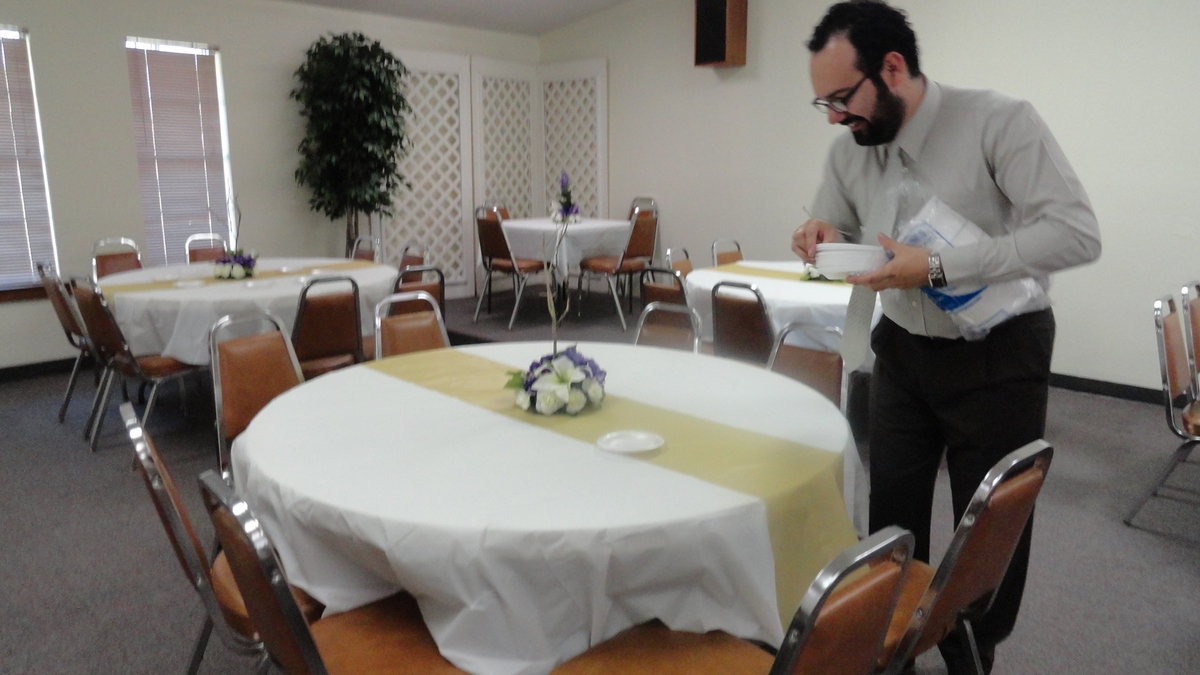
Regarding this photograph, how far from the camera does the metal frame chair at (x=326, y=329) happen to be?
9.29 ft

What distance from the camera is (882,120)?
4.57 ft

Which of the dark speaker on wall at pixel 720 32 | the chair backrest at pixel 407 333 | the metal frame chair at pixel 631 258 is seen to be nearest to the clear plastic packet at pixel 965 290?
the chair backrest at pixel 407 333

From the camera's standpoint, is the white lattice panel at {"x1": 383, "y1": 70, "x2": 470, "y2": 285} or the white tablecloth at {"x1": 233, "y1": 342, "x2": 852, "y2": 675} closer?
the white tablecloth at {"x1": 233, "y1": 342, "x2": 852, "y2": 675}

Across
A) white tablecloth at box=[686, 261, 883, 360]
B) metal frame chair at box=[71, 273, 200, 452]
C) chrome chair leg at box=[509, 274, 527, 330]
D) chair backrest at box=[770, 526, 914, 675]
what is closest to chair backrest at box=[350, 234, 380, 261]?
chrome chair leg at box=[509, 274, 527, 330]

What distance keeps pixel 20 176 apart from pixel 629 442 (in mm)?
4524

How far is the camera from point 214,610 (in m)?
1.29

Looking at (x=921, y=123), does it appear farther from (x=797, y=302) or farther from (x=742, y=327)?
(x=797, y=302)

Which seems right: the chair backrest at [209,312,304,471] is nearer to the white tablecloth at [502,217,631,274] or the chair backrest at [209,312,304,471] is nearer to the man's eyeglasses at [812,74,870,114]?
the man's eyeglasses at [812,74,870,114]

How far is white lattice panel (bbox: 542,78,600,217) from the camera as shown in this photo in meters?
6.63

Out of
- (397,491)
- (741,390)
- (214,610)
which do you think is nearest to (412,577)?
(397,491)

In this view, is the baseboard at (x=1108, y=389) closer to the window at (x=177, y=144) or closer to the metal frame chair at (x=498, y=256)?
the metal frame chair at (x=498, y=256)

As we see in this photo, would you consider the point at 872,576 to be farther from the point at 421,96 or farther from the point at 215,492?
the point at 421,96

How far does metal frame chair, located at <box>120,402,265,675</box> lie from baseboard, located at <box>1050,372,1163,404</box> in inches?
164

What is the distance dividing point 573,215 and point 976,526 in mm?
4628
